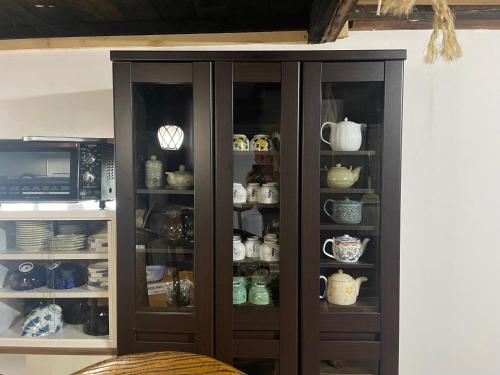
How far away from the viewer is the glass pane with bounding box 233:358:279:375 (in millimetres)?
1179

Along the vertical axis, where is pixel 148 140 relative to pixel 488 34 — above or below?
below

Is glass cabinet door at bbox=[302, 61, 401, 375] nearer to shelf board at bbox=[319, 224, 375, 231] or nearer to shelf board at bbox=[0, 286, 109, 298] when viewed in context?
shelf board at bbox=[319, 224, 375, 231]

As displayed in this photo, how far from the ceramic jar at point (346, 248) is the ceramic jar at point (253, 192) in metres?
0.31

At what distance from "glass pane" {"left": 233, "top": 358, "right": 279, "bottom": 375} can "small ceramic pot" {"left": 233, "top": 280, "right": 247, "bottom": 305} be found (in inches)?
8.0

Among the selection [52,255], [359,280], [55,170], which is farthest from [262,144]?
[52,255]

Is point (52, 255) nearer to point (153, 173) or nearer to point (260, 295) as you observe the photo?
point (153, 173)

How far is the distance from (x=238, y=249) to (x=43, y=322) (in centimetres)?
86

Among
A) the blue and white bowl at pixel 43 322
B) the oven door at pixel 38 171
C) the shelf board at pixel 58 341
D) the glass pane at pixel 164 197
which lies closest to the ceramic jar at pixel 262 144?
the glass pane at pixel 164 197

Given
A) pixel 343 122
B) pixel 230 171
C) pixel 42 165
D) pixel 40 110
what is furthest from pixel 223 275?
pixel 40 110

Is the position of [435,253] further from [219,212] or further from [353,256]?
[219,212]

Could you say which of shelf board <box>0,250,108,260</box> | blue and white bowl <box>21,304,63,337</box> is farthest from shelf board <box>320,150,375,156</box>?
blue and white bowl <box>21,304,63,337</box>

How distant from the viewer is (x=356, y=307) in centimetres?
117

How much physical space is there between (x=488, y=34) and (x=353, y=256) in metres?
1.20

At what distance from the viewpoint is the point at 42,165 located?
1283mm
